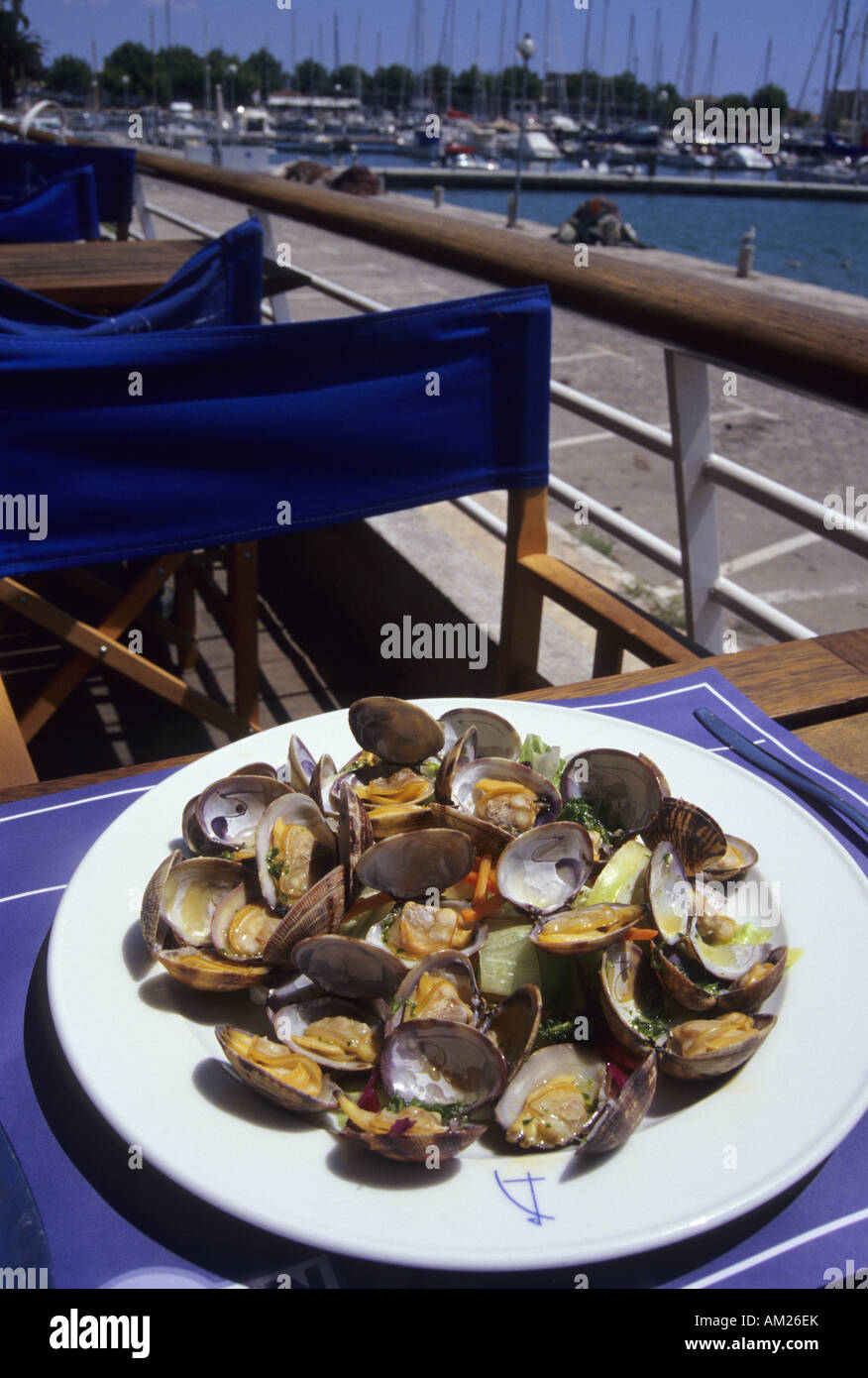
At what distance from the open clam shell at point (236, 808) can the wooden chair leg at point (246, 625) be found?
1547 millimetres

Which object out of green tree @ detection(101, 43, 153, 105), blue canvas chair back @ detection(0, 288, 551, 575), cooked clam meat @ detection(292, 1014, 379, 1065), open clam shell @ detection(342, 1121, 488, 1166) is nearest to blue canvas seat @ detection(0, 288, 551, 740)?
blue canvas chair back @ detection(0, 288, 551, 575)

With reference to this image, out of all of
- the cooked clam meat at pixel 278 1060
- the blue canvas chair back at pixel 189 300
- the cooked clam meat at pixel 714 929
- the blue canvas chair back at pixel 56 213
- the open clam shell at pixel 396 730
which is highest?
the blue canvas chair back at pixel 56 213

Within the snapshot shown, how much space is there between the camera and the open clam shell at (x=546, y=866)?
754 millimetres

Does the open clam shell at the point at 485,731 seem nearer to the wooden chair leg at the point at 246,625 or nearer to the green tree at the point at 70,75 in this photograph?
the wooden chair leg at the point at 246,625

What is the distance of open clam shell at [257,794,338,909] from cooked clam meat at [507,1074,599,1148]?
0.25 meters

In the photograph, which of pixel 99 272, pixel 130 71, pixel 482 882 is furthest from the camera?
pixel 130 71

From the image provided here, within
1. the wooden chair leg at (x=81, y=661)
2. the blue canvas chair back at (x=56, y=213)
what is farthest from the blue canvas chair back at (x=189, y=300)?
the blue canvas chair back at (x=56, y=213)

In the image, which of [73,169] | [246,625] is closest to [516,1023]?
[246,625]

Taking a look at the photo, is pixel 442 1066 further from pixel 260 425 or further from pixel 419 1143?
pixel 260 425

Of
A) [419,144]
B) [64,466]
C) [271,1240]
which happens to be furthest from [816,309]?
[419,144]

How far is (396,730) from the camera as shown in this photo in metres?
0.94

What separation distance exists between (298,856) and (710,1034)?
34 cm

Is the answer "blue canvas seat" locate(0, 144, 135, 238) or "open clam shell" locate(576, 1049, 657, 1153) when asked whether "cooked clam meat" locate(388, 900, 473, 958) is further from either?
"blue canvas seat" locate(0, 144, 135, 238)
